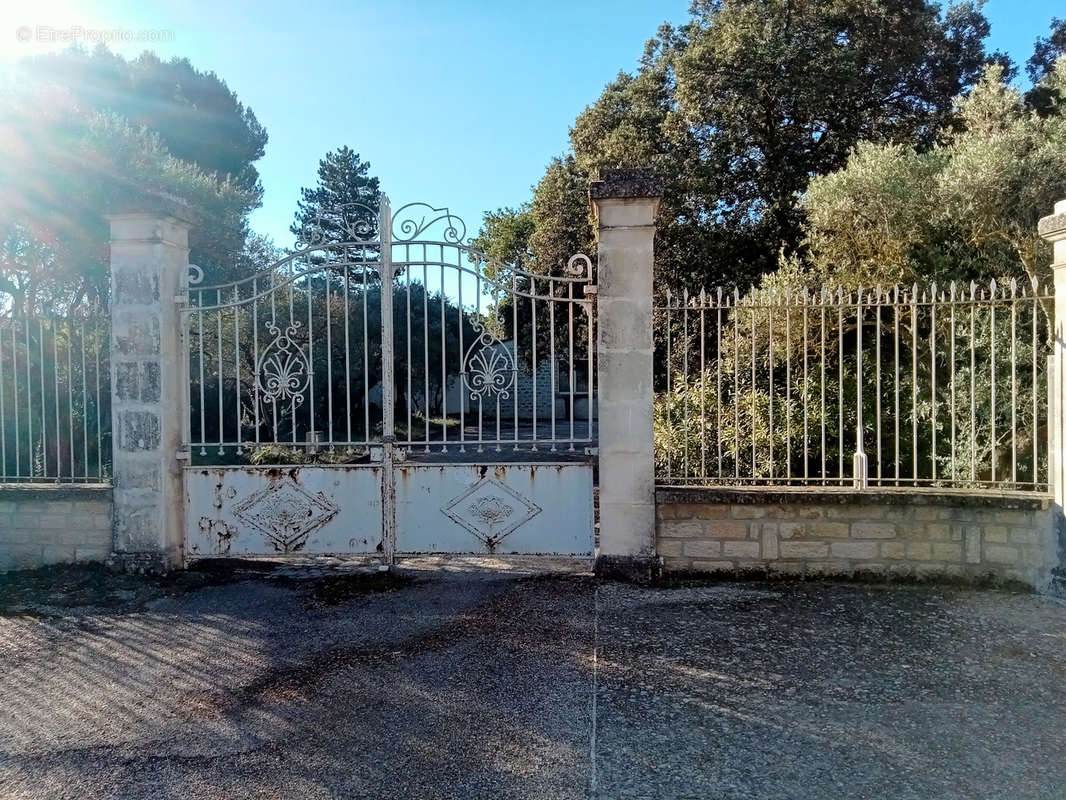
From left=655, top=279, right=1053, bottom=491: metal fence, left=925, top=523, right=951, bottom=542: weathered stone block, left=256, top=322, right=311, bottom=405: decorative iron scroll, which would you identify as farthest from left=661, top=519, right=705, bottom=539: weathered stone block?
left=256, top=322, right=311, bottom=405: decorative iron scroll

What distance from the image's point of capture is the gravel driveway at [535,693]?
2.86m

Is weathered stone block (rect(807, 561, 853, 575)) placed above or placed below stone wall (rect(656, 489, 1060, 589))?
below

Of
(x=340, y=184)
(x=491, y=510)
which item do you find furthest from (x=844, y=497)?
(x=340, y=184)

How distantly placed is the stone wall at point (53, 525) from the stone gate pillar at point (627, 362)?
388 cm

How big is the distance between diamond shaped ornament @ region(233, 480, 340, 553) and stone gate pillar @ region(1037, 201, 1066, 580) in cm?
509

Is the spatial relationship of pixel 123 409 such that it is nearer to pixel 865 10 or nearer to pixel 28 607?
pixel 28 607

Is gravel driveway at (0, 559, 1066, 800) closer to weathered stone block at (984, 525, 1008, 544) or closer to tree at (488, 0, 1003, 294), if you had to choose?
weathered stone block at (984, 525, 1008, 544)

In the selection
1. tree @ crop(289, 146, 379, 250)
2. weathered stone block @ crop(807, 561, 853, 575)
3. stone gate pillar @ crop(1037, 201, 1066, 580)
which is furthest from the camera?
tree @ crop(289, 146, 379, 250)

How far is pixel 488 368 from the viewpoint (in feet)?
18.1

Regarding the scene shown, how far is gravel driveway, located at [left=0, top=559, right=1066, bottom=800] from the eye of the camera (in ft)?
9.39

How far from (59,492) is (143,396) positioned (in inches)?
40.3

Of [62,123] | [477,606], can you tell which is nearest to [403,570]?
[477,606]

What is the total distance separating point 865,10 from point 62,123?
1363 cm

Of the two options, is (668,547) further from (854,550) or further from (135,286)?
(135,286)
